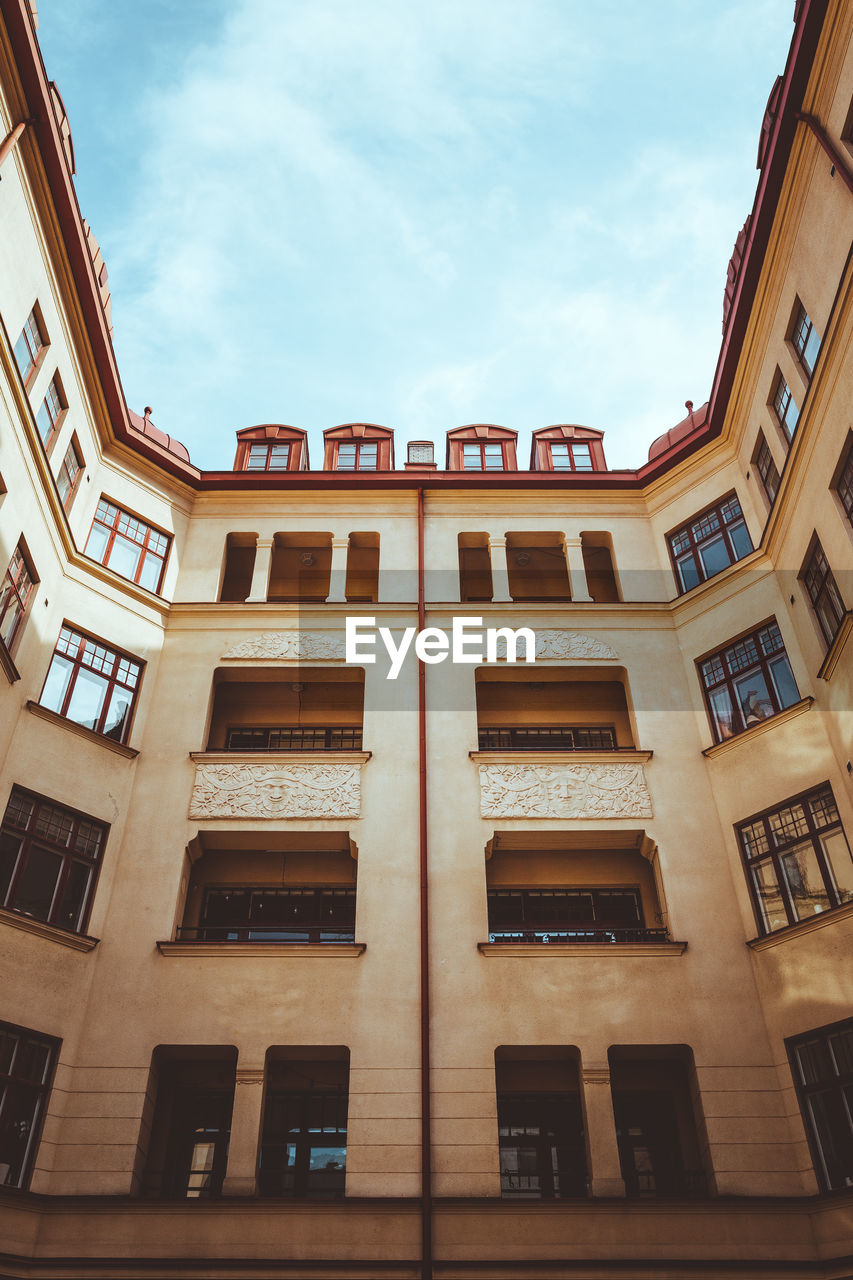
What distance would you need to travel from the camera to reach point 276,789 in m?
18.4

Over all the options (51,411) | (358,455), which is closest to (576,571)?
(358,455)

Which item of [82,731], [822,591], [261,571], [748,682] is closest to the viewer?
[822,591]

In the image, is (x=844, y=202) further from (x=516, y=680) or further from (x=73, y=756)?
(x=73, y=756)

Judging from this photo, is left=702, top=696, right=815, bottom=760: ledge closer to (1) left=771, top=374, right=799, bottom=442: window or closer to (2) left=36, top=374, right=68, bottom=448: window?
(1) left=771, top=374, right=799, bottom=442: window

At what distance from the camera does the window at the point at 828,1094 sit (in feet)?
45.5

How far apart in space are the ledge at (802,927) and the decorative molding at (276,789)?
732cm

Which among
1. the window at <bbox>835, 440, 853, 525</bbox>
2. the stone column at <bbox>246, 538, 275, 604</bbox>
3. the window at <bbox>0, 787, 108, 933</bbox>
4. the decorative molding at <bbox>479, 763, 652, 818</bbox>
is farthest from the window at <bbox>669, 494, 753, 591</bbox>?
the window at <bbox>0, 787, 108, 933</bbox>

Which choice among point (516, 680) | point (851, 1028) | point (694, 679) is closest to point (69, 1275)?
point (851, 1028)

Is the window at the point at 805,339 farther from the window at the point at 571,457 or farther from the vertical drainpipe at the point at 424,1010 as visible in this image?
the vertical drainpipe at the point at 424,1010

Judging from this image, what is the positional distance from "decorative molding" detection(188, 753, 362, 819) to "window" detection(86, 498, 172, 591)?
191 inches

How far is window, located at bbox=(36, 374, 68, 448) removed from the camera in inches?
709

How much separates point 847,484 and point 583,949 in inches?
345

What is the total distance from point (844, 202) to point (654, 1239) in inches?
612

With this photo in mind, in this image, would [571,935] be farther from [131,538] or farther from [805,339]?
[131,538]
